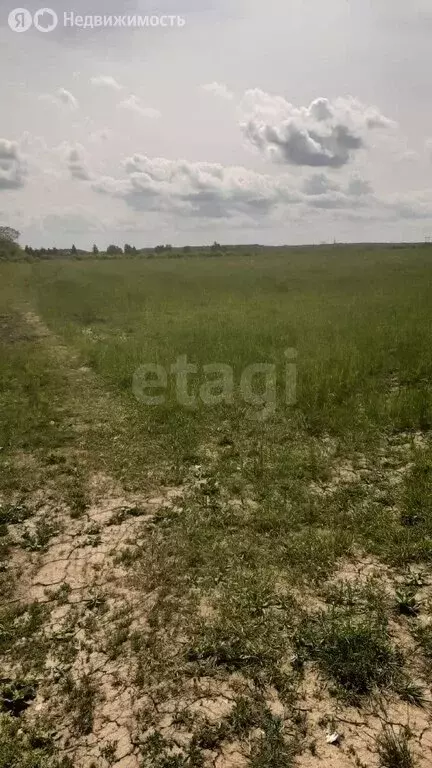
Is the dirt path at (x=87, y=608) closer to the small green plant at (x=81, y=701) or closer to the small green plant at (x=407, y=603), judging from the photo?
the small green plant at (x=81, y=701)

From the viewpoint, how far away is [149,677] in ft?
11.0

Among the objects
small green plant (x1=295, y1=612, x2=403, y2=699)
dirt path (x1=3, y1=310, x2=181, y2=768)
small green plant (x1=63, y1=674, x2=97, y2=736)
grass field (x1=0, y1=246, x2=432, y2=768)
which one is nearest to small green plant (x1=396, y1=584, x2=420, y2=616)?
grass field (x1=0, y1=246, x2=432, y2=768)

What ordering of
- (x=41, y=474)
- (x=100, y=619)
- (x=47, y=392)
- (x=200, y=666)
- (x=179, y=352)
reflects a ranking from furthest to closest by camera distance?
(x=179, y=352) < (x=47, y=392) < (x=41, y=474) < (x=100, y=619) < (x=200, y=666)

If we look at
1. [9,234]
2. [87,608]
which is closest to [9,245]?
[9,234]

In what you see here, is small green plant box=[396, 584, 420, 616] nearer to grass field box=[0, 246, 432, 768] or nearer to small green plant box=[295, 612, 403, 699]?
grass field box=[0, 246, 432, 768]

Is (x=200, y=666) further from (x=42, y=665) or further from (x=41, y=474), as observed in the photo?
(x=41, y=474)

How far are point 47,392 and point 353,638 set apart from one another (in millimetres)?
7923

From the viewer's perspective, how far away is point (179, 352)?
12.5 meters

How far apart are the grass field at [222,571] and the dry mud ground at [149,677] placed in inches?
0.5

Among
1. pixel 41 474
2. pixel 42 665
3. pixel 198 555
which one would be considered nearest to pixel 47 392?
pixel 41 474

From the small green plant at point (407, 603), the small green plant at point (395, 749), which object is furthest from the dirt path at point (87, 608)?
the small green plant at point (407, 603)

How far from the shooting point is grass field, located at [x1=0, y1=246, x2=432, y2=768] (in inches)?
117

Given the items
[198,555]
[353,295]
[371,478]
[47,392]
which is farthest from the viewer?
[353,295]

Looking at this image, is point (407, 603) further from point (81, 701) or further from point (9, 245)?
point (9, 245)
